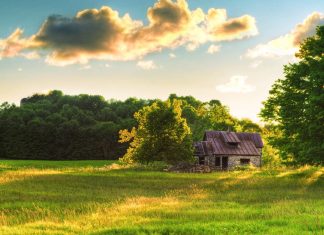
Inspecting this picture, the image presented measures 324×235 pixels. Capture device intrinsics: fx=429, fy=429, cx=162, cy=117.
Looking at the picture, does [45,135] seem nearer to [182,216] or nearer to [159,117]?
[159,117]

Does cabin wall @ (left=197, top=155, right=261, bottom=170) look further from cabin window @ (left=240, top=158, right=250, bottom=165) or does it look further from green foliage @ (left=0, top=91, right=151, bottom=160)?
green foliage @ (left=0, top=91, right=151, bottom=160)

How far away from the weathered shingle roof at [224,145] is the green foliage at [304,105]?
27.7m

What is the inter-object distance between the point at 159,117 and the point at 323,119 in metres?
28.4

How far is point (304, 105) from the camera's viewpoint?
37000 mm

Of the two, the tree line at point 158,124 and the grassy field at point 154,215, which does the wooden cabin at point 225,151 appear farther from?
the grassy field at point 154,215

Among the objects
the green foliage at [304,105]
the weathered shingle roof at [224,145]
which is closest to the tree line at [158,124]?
the green foliage at [304,105]

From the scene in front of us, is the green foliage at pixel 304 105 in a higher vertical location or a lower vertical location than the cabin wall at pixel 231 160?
higher

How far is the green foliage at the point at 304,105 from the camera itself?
33.3 meters

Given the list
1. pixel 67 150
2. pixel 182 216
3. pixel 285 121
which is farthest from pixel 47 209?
pixel 67 150

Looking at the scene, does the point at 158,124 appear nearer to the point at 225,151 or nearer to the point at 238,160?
the point at 225,151

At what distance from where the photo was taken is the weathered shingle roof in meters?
71.4

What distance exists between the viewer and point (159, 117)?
5894 cm

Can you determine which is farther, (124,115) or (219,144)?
(124,115)

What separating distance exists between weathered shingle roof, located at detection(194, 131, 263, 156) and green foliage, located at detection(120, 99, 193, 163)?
484 inches
